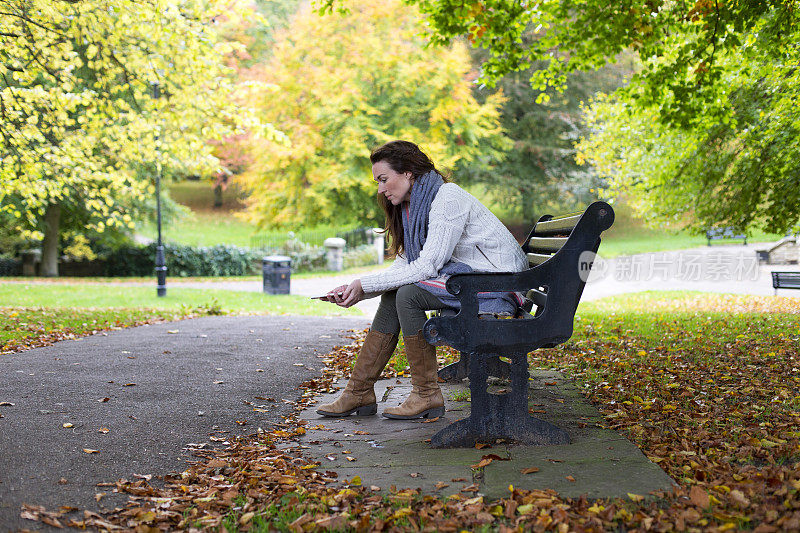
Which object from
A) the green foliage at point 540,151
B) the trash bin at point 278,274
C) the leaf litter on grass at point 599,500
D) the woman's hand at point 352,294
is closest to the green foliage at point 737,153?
the leaf litter on grass at point 599,500

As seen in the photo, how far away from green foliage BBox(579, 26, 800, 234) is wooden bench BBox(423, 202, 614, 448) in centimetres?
560

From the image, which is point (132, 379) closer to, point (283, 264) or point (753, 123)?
point (753, 123)

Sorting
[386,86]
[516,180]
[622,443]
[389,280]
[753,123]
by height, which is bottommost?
[622,443]

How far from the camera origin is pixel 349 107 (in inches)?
1025

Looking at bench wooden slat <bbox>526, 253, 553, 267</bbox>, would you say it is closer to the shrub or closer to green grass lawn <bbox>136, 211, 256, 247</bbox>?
the shrub

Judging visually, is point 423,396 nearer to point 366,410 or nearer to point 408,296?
point 366,410

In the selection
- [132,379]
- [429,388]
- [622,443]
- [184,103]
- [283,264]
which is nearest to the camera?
[622,443]

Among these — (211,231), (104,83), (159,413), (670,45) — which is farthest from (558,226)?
(211,231)

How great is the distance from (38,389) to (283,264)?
14064mm

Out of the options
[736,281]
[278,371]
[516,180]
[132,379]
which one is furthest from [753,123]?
[516,180]

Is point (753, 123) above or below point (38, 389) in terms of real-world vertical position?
above

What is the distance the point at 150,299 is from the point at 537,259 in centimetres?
1505

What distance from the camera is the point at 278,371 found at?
6.03 metres

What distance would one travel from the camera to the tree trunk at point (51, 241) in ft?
82.6
